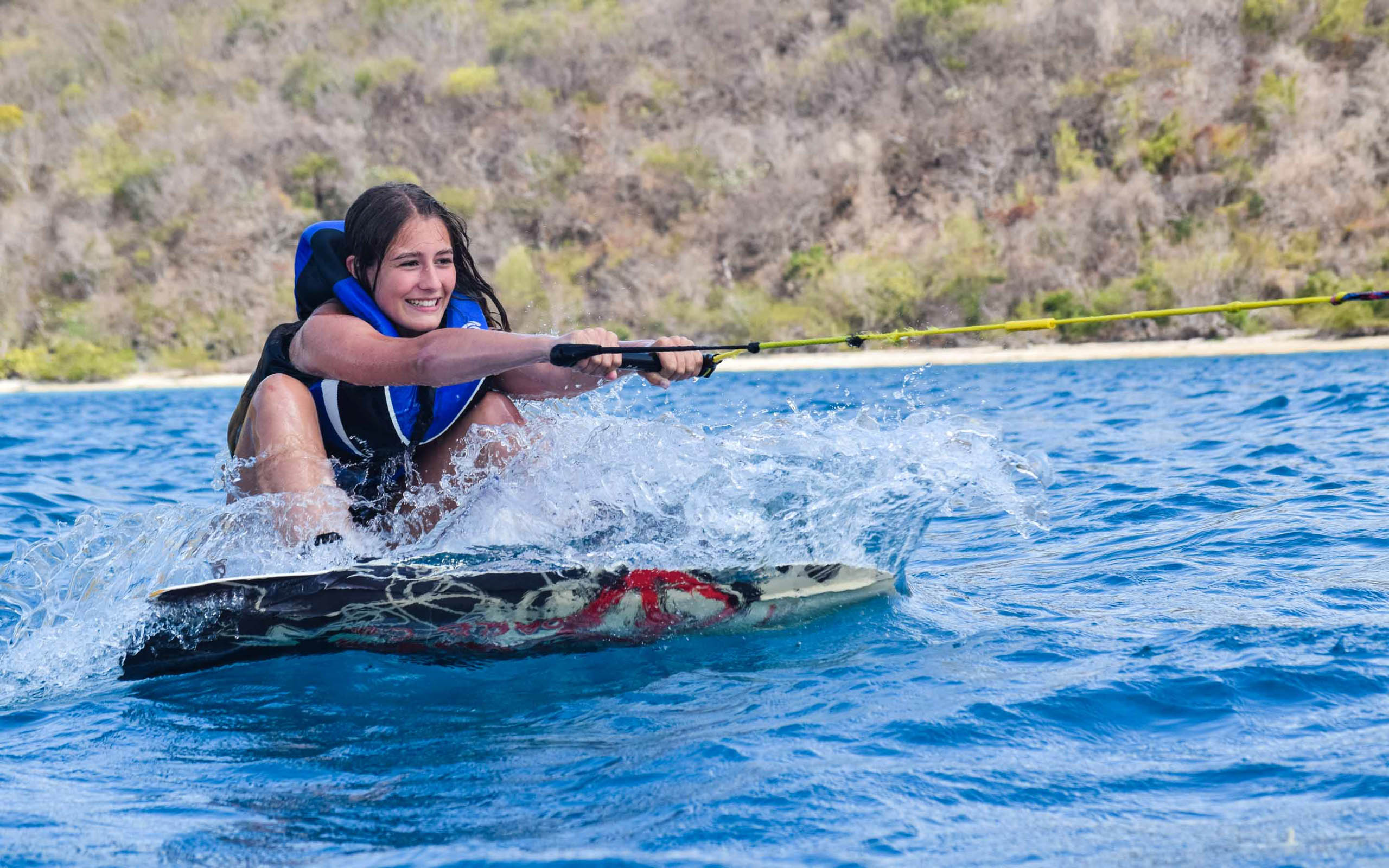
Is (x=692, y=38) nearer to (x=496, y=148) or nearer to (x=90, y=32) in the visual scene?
(x=496, y=148)

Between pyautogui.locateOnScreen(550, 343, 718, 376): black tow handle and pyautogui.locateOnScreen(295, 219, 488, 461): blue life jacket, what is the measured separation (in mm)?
380

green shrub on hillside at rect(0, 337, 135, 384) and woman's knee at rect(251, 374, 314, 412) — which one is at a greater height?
green shrub on hillside at rect(0, 337, 135, 384)

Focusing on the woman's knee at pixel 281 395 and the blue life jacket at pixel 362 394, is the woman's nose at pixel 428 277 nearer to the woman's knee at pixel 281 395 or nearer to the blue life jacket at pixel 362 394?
the blue life jacket at pixel 362 394

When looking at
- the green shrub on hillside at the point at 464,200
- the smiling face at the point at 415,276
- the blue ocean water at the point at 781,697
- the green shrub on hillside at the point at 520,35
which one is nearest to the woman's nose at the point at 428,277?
the smiling face at the point at 415,276

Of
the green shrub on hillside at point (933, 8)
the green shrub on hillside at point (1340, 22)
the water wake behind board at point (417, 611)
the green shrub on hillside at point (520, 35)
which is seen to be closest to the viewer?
the water wake behind board at point (417, 611)

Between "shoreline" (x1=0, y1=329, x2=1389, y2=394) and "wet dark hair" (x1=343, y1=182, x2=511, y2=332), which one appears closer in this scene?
"wet dark hair" (x1=343, y1=182, x2=511, y2=332)

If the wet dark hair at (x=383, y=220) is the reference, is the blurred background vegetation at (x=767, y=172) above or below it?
above

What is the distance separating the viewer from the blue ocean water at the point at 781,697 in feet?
7.81

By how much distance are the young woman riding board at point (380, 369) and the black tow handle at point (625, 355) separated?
0.02m

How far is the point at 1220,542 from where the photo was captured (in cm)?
480

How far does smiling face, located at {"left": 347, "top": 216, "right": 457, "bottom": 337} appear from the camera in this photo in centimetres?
381

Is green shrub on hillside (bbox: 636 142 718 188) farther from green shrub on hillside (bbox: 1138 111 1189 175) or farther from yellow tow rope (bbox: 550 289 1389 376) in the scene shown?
yellow tow rope (bbox: 550 289 1389 376)

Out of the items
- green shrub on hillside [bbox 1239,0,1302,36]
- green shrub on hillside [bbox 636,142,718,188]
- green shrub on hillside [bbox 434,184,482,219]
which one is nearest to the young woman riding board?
green shrub on hillside [bbox 636,142,718,188]

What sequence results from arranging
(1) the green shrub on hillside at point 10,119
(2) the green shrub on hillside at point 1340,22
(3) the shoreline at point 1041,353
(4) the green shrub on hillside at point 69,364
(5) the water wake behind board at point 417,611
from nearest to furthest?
1. (5) the water wake behind board at point 417,611
2. (3) the shoreline at point 1041,353
3. (4) the green shrub on hillside at point 69,364
4. (2) the green shrub on hillside at point 1340,22
5. (1) the green shrub on hillside at point 10,119
